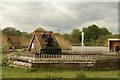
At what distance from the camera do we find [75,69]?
17359mm

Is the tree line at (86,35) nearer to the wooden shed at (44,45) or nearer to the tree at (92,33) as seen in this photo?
the tree at (92,33)

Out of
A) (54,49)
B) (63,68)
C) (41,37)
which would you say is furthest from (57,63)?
(41,37)

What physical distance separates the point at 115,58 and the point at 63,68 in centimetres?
443

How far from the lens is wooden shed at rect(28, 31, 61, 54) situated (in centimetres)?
2227

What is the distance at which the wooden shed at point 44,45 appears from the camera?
73.0 ft

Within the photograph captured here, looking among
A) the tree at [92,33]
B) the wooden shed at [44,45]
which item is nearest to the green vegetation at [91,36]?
the tree at [92,33]

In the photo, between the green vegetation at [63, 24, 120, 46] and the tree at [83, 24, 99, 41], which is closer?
the green vegetation at [63, 24, 120, 46]

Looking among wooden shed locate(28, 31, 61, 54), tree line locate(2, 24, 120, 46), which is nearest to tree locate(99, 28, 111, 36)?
tree line locate(2, 24, 120, 46)

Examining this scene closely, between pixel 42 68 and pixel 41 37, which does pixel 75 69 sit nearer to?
pixel 42 68

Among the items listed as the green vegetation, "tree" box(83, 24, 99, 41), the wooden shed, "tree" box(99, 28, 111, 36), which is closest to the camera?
the wooden shed

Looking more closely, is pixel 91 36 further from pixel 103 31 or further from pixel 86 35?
pixel 103 31

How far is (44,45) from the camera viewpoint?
2386 cm

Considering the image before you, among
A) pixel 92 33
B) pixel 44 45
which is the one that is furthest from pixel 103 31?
pixel 44 45

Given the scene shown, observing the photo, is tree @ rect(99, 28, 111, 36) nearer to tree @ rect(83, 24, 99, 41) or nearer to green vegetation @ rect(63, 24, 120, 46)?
green vegetation @ rect(63, 24, 120, 46)
